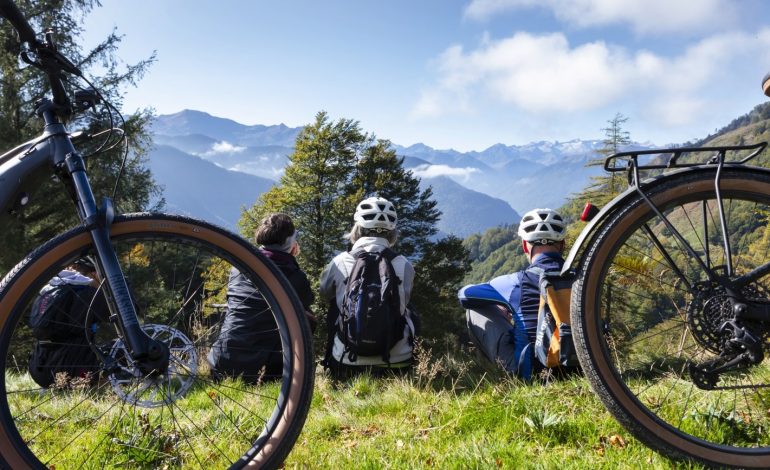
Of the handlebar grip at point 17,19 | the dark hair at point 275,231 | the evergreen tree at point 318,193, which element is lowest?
the dark hair at point 275,231

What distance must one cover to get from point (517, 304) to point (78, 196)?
3678 millimetres

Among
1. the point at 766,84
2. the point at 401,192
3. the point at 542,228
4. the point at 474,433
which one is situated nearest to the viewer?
the point at 766,84

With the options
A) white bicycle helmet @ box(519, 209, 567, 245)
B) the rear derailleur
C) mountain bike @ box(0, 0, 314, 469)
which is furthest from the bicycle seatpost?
white bicycle helmet @ box(519, 209, 567, 245)

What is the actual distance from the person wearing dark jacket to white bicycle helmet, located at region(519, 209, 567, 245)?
7.77 feet

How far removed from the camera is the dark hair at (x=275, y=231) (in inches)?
216

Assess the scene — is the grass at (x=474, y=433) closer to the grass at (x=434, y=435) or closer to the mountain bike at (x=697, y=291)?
the grass at (x=434, y=435)

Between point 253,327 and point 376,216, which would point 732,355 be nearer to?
point 253,327

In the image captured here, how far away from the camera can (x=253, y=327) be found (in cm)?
442

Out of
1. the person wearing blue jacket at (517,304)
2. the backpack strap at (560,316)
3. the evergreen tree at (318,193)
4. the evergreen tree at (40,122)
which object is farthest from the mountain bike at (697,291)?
the evergreen tree at (318,193)

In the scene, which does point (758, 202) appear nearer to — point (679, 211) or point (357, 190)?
point (679, 211)

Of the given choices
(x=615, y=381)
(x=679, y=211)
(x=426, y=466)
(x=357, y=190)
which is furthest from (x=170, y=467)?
→ (x=357, y=190)

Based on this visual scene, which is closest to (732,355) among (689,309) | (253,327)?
(689,309)

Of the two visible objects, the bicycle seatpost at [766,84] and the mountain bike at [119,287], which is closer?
the mountain bike at [119,287]

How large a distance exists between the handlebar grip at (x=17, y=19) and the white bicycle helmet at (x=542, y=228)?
413cm
